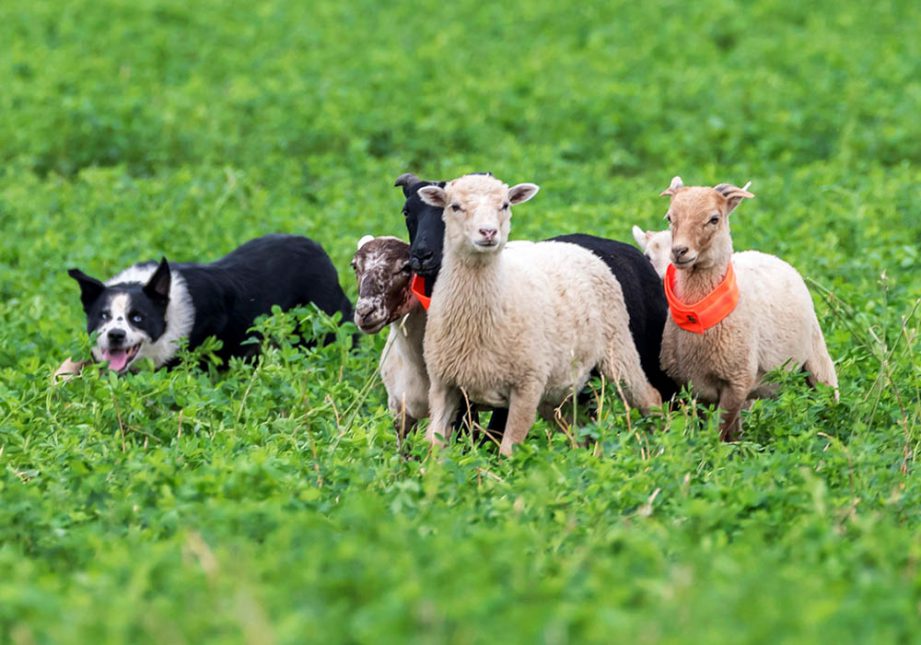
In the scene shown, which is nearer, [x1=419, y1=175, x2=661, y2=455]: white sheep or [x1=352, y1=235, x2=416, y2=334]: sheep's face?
[x1=419, y1=175, x2=661, y2=455]: white sheep

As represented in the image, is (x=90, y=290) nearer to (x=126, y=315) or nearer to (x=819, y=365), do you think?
(x=126, y=315)

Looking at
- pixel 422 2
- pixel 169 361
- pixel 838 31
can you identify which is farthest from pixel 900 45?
pixel 169 361

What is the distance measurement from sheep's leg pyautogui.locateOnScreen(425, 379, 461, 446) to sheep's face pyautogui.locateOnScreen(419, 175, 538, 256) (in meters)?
0.63

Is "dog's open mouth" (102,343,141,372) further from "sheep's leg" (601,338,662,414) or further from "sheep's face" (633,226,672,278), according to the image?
"sheep's leg" (601,338,662,414)

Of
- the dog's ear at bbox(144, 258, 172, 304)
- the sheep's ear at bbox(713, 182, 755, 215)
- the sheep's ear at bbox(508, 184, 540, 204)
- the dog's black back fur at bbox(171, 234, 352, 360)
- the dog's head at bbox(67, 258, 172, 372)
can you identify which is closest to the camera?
the sheep's ear at bbox(508, 184, 540, 204)

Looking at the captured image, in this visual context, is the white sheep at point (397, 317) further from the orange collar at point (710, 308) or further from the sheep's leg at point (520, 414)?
the orange collar at point (710, 308)

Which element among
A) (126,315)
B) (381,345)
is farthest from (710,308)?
(126,315)

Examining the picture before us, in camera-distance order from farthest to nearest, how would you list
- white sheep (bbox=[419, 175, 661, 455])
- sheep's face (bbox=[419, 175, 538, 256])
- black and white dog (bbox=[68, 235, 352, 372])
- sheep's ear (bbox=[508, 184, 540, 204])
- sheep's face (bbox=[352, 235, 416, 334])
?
black and white dog (bbox=[68, 235, 352, 372]) < sheep's ear (bbox=[508, 184, 540, 204]) < sheep's face (bbox=[352, 235, 416, 334]) < white sheep (bbox=[419, 175, 661, 455]) < sheep's face (bbox=[419, 175, 538, 256])

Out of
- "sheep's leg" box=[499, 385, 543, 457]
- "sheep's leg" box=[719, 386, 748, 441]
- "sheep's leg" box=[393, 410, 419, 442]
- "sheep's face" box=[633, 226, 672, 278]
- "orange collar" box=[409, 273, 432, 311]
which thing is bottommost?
"sheep's leg" box=[719, 386, 748, 441]

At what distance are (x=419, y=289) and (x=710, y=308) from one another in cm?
140

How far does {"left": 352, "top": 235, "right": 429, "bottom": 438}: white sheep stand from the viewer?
7770 millimetres

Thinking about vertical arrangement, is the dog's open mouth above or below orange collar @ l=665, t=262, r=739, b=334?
below

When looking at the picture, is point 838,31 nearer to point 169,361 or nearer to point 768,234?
point 768,234

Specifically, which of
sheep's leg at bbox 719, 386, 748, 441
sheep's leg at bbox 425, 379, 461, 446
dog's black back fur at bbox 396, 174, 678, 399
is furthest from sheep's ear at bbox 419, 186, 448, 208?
sheep's leg at bbox 719, 386, 748, 441
